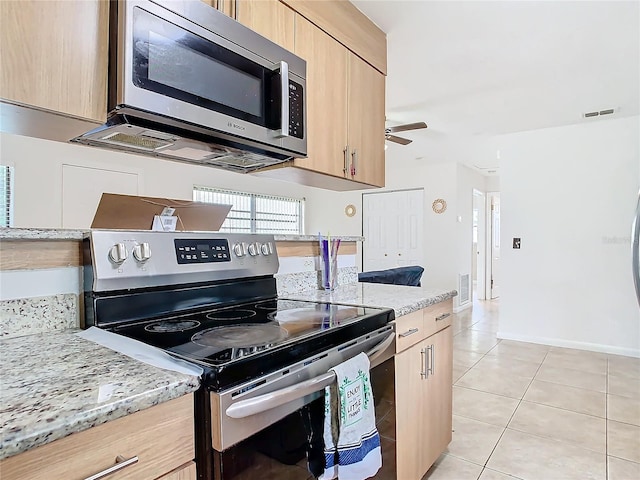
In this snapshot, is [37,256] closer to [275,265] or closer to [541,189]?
[275,265]

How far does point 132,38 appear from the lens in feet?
3.19

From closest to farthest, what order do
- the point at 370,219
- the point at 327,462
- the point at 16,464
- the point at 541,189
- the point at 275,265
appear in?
the point at 16,464, the point at 327,462, the point at 275,265, the point at 541,189, the point at 370,219

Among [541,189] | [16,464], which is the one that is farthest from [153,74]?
[541,189]

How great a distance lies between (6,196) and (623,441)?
533cm

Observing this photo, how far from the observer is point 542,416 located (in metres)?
2.33

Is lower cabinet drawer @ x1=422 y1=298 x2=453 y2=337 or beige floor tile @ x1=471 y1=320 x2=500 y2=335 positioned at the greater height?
lower cabinet drawer @ x1=422 y1=298 x2=453 y2=337

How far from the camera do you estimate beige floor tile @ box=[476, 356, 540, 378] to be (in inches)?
122

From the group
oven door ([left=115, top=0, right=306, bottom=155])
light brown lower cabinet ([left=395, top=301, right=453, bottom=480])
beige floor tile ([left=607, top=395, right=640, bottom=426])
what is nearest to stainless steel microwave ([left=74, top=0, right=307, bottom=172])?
oven door ([left=115, top=0, right=306, bottom=155])

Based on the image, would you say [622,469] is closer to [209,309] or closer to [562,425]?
[562,425]

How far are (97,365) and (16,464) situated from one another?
0.80ft

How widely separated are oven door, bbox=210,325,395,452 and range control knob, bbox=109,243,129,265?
0.56m

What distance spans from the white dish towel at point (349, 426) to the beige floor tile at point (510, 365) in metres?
2.52

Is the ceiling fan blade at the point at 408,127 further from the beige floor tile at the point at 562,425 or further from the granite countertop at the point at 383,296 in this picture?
the beige floor tile at the point at 562,425

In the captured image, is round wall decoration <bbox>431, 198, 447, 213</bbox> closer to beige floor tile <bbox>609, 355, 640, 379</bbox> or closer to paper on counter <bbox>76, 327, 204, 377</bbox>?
beige floor tile <bbox>609, 355, 640, 379</bbox>
